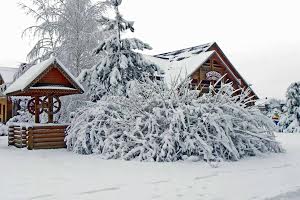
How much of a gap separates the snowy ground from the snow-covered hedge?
2.09ft

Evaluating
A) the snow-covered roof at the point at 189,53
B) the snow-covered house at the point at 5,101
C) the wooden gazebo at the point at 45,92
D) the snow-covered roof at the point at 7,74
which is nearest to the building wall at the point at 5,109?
the snow-covered house at the point at 5,101

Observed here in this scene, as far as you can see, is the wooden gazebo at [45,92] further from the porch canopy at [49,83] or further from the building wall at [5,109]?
the building wall at [5,109]

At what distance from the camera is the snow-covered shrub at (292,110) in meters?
28.9

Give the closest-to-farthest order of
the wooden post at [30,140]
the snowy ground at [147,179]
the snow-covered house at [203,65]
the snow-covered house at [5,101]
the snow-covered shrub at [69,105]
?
the snowy ground at [147,179] < the wooden post at [30,140] < the snow-covered shrub at [69,105] < the snow-covered house at [203,65] < the snow-covered house at [5,101]

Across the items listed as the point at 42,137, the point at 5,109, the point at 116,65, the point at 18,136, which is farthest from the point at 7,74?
the point at 42,137

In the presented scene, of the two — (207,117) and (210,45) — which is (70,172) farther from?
(210,45)

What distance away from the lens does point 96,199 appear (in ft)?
19.3

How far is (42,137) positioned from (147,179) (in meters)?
7.67

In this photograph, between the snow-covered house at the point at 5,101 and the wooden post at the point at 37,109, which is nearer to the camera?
the wooden post at the point at 37,109

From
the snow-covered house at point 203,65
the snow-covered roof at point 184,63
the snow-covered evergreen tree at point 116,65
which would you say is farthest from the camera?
the snow-covered house at point 203,65

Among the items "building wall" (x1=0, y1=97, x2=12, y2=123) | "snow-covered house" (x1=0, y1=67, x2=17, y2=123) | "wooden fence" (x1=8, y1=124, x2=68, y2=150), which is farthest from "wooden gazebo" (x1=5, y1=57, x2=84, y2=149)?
"building wall" (x1=0, y1=97, x2=12, y2=123)

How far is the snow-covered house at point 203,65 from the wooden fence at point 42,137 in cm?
1340

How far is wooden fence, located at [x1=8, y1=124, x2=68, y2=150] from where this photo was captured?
13.8 m

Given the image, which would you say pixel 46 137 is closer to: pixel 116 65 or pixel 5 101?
pixel 116 65
